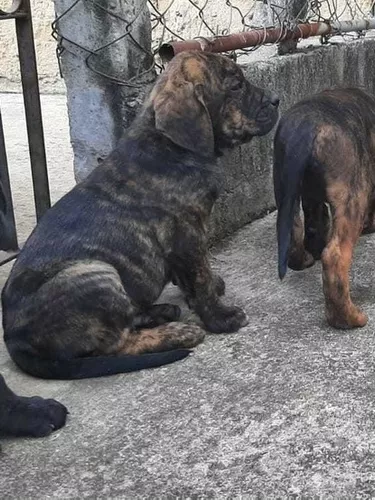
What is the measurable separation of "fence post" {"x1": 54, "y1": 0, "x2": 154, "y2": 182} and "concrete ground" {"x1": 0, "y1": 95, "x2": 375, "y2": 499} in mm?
1317

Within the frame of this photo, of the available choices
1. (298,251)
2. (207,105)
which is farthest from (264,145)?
(207,105)

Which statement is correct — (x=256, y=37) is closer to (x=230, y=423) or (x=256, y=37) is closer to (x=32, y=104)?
(x=32, y=104)

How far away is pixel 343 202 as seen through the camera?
3668 mm

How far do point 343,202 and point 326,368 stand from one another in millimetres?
812

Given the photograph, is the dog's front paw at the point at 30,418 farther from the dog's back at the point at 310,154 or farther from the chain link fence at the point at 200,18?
the chain link fence at the point at 200,18

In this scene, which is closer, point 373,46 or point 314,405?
point 314,405

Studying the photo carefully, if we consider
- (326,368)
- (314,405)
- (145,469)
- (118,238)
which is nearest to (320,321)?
(326,368)

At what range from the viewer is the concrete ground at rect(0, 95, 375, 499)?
264 cm

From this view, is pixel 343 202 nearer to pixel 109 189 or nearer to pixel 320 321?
pixel 320 321

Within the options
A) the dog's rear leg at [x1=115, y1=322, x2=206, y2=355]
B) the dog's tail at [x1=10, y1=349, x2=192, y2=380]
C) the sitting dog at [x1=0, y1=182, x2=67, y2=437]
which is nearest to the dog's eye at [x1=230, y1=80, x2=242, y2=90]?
the dog's rear leg at [x1=115, y1=322, x2=206, y2=355]

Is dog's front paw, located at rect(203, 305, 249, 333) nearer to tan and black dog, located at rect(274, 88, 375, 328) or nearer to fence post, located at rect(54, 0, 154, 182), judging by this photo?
tan and black dog, located at rect(274, 88, 375, 328)

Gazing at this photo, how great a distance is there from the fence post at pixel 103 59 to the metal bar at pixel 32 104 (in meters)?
0.19

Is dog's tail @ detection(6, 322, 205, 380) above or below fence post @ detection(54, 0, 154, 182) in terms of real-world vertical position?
below

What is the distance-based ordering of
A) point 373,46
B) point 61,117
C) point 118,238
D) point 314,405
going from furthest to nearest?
point 61,117
point 373,46
point 118,238
point 314,405
